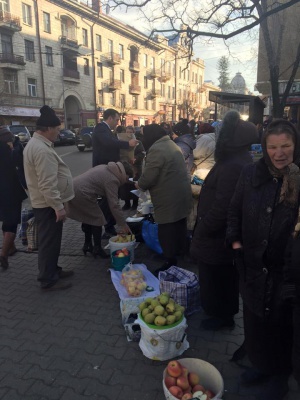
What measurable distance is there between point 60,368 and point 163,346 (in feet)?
2.78

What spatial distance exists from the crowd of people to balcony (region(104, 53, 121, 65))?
41963mm

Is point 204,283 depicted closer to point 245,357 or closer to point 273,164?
point 245,357

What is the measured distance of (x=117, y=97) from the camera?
45750 millimetres

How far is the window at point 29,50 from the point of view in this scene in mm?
33656

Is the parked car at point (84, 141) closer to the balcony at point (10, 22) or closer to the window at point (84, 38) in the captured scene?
the balcony at point (10, 22)

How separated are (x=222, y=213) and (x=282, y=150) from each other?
0.81m

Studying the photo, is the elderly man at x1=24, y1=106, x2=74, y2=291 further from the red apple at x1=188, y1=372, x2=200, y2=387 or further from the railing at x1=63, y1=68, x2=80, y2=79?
the railing at x1=63, y1=68, x2=80, y2=79

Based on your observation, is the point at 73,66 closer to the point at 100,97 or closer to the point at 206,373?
the point at 100,97

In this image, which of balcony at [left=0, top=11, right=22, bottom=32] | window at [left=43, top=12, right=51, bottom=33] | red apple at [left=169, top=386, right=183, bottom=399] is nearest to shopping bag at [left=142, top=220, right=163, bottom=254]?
red apple at [left=169, top=386, right=183, bottom=399]

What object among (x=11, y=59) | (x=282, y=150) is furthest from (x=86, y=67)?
(x=282, y=150)

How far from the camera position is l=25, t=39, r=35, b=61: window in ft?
110

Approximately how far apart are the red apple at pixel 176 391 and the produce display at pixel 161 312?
21.3 inches

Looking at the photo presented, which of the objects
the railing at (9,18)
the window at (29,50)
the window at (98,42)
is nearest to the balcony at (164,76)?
the window at (98,42)

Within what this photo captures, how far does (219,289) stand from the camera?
2.96 m
